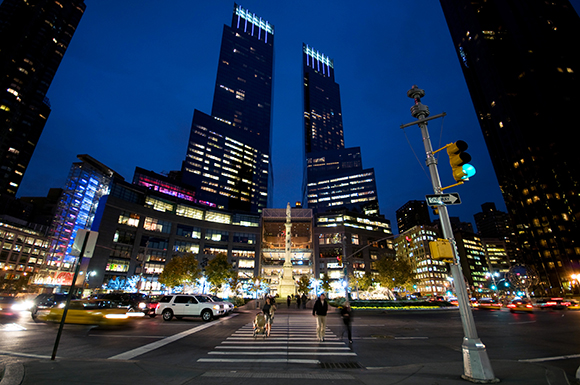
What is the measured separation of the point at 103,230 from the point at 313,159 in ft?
448

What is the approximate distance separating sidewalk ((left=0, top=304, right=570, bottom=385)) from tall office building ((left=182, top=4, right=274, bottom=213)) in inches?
5249

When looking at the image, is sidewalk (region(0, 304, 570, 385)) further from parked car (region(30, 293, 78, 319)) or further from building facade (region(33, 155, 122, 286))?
building facade (region(33, 155, 122, 286))

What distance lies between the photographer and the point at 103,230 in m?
67.8

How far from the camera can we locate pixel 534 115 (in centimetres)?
8425

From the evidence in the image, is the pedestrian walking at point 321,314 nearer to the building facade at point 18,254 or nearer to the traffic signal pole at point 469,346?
the traffic signal pole at point 469,346

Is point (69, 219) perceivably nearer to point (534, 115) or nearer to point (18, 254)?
point (18, 254)

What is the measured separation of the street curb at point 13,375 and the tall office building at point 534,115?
107 metres

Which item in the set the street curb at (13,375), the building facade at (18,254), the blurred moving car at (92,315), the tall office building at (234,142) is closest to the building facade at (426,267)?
the tall office building at (234,142)

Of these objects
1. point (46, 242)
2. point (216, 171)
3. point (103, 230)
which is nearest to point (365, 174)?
A: point (216, 171)

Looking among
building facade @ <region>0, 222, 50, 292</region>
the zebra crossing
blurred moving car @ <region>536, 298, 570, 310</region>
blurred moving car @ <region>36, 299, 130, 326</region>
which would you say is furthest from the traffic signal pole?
building facade @ <region>0, 222, 50, 292</region>

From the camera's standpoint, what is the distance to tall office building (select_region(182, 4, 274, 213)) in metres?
139

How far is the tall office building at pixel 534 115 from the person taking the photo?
74.8 m

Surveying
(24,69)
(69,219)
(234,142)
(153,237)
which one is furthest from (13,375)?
(24,69)

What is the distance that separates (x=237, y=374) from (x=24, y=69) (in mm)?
162402
